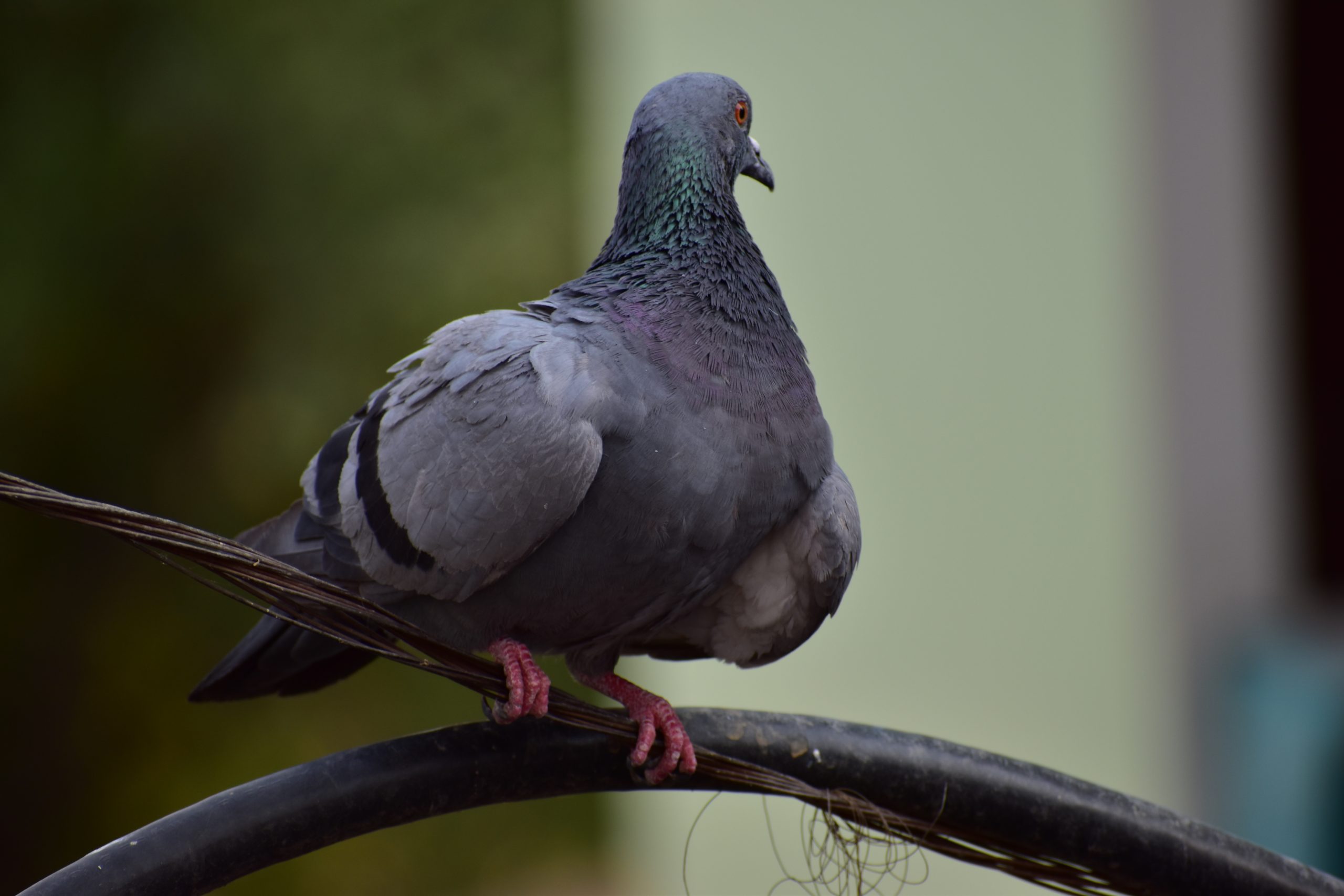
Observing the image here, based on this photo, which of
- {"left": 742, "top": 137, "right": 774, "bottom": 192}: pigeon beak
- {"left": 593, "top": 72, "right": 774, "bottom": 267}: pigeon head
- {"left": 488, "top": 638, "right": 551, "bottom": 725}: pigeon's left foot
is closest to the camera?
{"left": 488, "top": 638, "right": 551, "bottom": 725}: pigeon's left foot

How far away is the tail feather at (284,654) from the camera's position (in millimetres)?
2084

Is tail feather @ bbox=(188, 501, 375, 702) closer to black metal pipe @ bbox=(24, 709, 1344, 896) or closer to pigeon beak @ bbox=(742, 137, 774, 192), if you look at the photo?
black metal pipe @ bbox=(24, 709, 1344, 896)

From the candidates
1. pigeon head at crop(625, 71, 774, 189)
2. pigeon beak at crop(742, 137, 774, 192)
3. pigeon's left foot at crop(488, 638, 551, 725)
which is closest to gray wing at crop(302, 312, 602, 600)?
pigeon's left foot at crop(488, 638, 551, 725)

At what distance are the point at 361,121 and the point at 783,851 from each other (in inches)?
141

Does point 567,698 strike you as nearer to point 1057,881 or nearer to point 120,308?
point 1057,881

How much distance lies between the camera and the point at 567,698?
65.3 inches

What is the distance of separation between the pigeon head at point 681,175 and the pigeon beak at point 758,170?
0.08m

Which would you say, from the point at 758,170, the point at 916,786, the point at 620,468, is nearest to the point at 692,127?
the point at 758,170

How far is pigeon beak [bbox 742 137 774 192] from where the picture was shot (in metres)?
2.25

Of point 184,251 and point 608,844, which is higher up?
point 184,251

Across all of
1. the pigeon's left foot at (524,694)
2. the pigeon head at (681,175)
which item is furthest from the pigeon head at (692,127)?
the pigeon's left foot at (524,694)

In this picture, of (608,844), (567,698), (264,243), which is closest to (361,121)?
(264,243)

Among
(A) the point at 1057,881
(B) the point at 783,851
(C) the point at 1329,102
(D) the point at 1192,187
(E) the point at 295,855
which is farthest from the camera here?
(C) the point at 1329,102

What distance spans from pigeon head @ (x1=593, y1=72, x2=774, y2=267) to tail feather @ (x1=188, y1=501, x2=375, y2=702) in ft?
2.29
